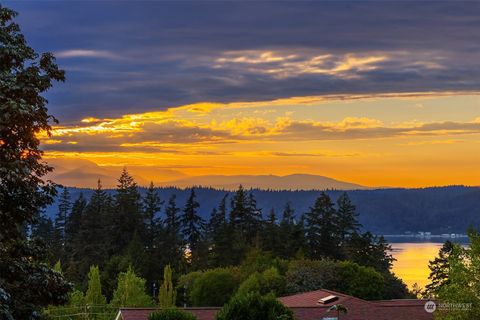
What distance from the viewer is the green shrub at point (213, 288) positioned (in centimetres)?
7444

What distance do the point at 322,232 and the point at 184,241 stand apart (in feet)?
74.9

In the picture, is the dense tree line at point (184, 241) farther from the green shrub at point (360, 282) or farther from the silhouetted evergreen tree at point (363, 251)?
the green shrub at point (360, 282)

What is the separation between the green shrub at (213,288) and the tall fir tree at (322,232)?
2459 cm

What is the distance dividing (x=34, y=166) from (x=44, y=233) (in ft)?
344

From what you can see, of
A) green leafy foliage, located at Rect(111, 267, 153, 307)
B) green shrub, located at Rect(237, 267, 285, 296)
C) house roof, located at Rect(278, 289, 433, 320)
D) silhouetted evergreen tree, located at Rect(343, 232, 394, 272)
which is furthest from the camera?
silhouetted evergreen tree, located at Rect(343, 232, 394, 272)

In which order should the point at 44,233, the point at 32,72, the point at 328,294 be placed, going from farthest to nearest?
1. the point at 44,233
2. the point at 328,294
3. the point at 32,72

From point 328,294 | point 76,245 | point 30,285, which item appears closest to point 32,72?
point 30,285

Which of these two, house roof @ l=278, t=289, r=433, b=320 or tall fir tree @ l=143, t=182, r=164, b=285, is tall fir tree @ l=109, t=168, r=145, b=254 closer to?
tall fir tree @ l=143, t=182, r=164, b=285

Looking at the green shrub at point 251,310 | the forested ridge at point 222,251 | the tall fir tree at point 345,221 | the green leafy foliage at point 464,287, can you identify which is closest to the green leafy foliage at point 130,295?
the forested ridge at point 222,251

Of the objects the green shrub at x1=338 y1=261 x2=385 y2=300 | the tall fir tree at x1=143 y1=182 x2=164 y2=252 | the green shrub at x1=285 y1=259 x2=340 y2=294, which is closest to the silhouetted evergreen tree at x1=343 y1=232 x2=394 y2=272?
the green shrub at x1=338 y1=261 x2=385 y2=300

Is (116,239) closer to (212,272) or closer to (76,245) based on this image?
(76,245)

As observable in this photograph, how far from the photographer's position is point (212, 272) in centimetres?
7669

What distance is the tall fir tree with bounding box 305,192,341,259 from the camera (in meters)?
99.2

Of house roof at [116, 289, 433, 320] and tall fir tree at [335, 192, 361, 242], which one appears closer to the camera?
house roof at [116, 289, 433, 320]
